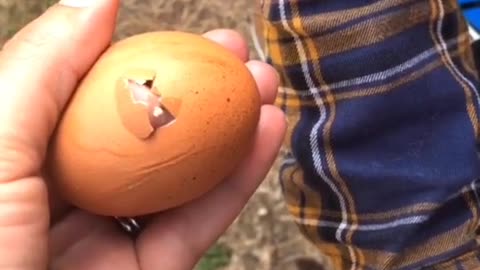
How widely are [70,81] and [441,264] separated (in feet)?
1.38

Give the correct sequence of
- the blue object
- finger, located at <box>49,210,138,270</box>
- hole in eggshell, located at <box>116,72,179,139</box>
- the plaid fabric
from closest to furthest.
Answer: hole in eggshell, located at <box>116,72,179,139</box> < finger, located at <box>49,210,138,270</box> < the plaid fabric < the blue object

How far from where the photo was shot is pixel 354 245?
2.82ft

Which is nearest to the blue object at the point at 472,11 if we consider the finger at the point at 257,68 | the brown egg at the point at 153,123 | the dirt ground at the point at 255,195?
the dirt ground at the point at 255,195

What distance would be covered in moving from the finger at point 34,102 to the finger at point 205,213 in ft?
0.33

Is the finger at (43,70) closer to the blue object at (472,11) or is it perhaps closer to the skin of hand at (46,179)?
the skin of hand at (46,179)

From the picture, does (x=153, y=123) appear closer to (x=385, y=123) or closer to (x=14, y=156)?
(x=14, y=156)

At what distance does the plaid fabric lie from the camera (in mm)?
808

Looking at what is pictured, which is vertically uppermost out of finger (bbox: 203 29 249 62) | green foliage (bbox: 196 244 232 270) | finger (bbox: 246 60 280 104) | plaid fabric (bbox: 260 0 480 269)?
finger (bbox: 203 29 249 62)

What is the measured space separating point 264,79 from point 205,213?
0.12 m

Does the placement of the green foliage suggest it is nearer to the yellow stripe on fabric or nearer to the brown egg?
the yellow stripe on fabric

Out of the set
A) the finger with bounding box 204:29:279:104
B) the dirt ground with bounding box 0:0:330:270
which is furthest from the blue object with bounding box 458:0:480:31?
the finger with bounding box 204:29:279:104

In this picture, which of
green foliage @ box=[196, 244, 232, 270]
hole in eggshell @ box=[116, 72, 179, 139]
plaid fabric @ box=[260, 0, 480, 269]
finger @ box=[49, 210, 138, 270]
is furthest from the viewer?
green foliage @ box=[196, 244, 232, 270]

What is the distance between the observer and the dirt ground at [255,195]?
1042 millimetres

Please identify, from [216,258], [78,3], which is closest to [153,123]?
[78,3]
